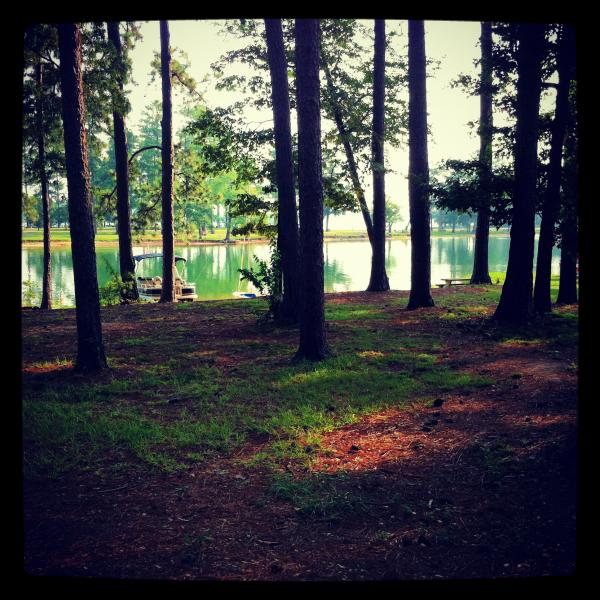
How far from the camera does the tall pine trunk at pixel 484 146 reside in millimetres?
10742

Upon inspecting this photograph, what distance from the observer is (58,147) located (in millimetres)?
16984

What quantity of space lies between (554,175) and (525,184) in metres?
1.15

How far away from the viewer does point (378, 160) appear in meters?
16.5

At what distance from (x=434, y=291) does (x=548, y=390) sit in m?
10.5

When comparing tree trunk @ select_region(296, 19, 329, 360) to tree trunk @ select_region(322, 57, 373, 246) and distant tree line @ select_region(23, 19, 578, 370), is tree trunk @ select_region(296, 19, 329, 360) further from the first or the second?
tree trunk @ select_region(322, 57, 373, 246)

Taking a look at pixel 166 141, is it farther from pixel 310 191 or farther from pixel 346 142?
pixel 310 191

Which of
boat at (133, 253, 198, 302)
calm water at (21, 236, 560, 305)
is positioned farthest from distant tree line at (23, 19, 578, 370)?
calm water at (21, 236, 560, 305)

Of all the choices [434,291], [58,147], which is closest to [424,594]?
[434,291]

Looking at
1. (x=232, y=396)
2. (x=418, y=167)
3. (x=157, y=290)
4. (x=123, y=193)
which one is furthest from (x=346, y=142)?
(x=232, y=396)

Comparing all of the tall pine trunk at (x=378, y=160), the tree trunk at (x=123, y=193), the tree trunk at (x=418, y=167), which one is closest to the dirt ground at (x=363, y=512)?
the tree trunk at (x=418, y=167)

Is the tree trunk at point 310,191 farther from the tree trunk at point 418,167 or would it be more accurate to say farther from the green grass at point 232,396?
the tree trunk at point 418,167

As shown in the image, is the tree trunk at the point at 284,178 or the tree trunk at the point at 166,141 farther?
the tree trunk at the point at 166,141

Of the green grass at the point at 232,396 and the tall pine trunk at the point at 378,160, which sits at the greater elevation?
the tall pine trunk at the point at 378,160

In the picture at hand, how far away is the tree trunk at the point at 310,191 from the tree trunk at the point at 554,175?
18.4 feet
